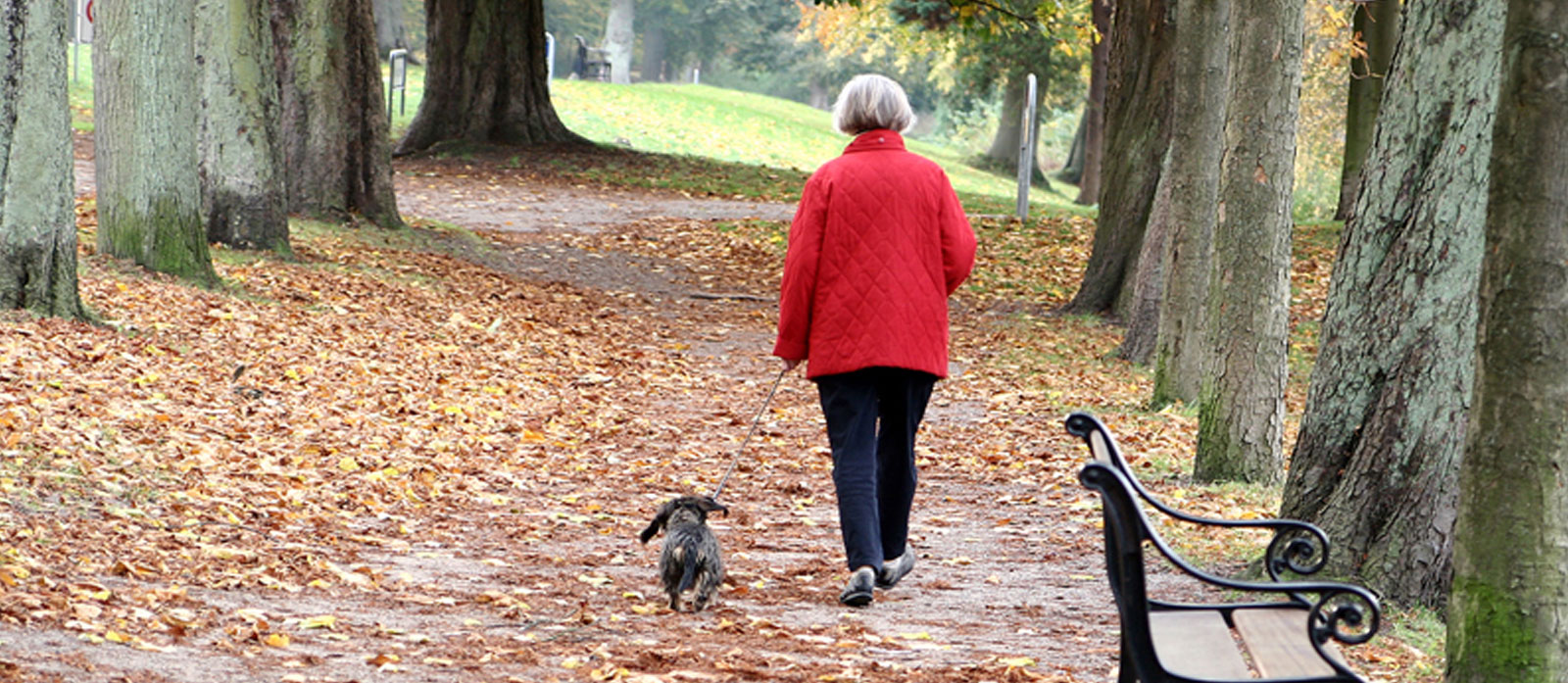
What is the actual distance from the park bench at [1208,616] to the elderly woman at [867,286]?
1.12 meters

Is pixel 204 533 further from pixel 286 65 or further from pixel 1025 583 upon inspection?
pixel 286 65

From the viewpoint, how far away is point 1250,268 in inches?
305

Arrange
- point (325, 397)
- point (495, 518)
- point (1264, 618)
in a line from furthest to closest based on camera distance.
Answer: point (325, 397)
point (495, 518)
point (1264, 618)

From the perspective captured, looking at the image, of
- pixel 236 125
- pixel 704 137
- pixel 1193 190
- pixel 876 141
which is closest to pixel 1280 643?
pixel 876 141

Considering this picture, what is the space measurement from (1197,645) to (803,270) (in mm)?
2130

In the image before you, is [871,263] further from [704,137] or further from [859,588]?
[704,137]

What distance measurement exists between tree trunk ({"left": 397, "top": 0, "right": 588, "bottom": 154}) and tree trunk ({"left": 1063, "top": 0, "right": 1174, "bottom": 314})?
11.4 meters

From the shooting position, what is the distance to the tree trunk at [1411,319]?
499 cm

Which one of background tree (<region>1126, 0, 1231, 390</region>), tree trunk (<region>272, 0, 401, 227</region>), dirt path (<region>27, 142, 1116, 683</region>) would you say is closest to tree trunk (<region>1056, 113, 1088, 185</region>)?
tree trunk (<region>272, 0, 401, 227</region>)

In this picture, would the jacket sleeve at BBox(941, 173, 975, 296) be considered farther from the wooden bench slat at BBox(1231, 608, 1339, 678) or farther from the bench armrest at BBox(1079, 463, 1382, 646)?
the bench armrest at BBox(1079, 463, 1382, 646)

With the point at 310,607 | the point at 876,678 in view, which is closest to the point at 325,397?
the point at 310,607

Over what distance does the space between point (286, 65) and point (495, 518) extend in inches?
366

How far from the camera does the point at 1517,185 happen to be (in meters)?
3.35

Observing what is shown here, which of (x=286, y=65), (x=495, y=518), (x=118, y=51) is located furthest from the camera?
(x=286, y=65)
